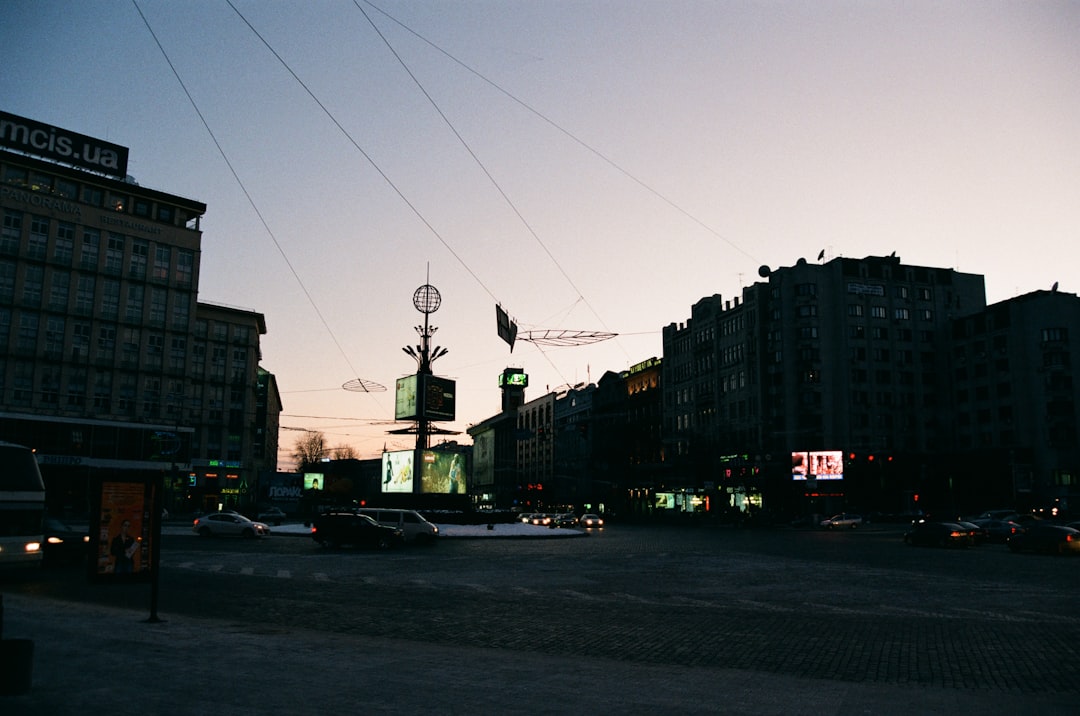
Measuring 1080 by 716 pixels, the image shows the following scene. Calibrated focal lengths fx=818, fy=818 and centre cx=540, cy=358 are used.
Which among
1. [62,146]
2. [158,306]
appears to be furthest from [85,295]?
[62,146]

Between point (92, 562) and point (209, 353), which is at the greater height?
point (209, 353)

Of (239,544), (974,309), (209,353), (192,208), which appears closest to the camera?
(239,544)

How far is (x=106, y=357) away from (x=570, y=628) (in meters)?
83.7

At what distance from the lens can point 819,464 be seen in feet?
281

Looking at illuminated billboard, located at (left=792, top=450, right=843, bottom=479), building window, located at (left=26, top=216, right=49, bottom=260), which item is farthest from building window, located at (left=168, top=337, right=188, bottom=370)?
illuminated billboard, located at (left=792, top=450, right=843, bottom=479)

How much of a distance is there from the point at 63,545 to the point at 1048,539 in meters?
37.1

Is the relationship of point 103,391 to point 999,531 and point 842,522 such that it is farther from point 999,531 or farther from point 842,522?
point 999,531

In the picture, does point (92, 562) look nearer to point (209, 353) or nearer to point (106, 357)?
point (106, 357)

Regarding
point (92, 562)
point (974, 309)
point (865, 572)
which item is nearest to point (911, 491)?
point (974, 309)

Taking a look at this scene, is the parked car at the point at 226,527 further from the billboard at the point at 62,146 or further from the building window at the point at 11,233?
the billboard at the point at 62,146

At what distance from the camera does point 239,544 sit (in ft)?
127

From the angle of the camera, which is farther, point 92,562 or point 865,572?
point 865,572

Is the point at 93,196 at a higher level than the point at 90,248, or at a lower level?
higher

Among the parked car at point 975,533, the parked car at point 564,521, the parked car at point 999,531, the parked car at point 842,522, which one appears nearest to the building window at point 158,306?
the parked car at point 564,521
